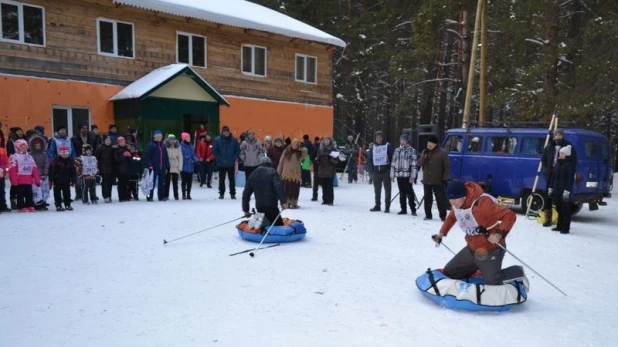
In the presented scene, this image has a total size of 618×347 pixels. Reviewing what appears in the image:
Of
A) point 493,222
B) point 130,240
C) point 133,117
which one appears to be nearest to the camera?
point 493,222

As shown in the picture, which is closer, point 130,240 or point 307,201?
point 130,240

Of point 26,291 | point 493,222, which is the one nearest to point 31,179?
point 26,291

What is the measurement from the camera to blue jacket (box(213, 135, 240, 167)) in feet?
40.8

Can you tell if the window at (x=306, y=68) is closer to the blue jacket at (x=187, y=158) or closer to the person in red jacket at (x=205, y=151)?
the person in red jacket at (x=205, y=151)

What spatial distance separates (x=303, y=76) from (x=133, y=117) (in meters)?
9.45

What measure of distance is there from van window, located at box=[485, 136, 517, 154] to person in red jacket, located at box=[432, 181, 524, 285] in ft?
24.6

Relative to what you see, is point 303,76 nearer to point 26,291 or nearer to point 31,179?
point 31,179

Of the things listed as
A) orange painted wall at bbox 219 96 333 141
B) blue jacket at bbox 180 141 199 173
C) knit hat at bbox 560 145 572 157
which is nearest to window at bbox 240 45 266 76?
orange painted wall at bbox 219 96 333 141

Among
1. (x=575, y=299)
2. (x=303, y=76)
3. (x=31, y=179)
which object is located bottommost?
(x=575, y=299)

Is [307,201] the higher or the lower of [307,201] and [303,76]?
the lower

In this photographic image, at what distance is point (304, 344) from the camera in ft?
13.0

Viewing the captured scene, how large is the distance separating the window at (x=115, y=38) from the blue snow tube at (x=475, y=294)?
15470 millimetres

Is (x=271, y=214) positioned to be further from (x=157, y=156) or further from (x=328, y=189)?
(x=157, y=156)

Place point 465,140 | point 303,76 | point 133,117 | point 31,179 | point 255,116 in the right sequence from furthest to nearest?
point 303,76, point 255,116, point 133,117, point 465,140, point 31,179
